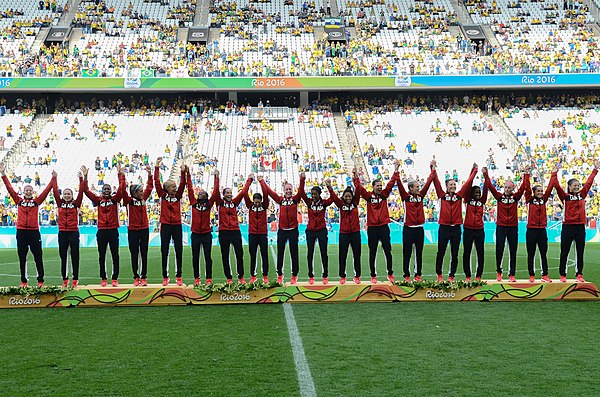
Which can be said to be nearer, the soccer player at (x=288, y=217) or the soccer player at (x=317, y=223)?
the soccer player at (x=317, y=223)

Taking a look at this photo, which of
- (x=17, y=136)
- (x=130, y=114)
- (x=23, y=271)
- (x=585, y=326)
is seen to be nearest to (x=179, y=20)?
(x=130, y=114)

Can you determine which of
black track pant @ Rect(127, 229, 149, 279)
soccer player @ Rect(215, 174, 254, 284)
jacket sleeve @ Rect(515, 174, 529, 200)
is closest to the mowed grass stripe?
soccer player @ Rect(215, 174, 254, 284)

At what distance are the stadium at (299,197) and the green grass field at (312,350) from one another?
0.05 m

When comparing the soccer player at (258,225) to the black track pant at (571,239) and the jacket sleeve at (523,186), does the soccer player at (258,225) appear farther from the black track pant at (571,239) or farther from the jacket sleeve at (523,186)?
the black track pant at (571,239)

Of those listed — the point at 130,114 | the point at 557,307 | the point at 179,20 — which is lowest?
the point at 557,307

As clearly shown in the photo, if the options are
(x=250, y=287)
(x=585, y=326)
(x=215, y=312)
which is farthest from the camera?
(x=250, y=287)

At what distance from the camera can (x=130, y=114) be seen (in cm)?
4259

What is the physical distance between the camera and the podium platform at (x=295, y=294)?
40.9ft

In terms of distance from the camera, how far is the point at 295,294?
41.8ft

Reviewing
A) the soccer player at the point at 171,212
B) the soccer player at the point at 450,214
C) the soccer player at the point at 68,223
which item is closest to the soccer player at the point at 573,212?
the soccer player at the point at 450,214

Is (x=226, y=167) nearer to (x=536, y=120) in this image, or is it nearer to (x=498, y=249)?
(x=536, y=120)

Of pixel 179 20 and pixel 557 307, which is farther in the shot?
pixel 179 20

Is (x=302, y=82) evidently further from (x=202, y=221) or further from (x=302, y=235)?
(x=202, y=221)

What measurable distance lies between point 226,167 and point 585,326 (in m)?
27.6
